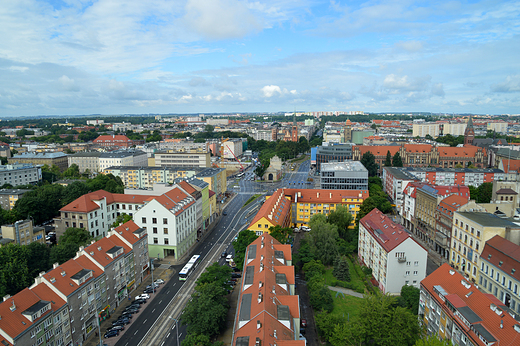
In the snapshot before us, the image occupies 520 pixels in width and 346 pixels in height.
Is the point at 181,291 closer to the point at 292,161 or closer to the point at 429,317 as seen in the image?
the point at 429,317

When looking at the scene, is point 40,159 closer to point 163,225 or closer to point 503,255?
point 163,225

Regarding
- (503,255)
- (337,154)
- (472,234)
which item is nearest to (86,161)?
(337,154)

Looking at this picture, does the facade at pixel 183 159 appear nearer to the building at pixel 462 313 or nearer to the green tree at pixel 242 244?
the green tree at pixel 242 244

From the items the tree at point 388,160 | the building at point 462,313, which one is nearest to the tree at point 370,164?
the tree at point 388,160

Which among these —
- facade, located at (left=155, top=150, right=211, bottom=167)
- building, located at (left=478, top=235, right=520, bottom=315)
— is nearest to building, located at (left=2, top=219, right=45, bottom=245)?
building, located at (left=478, top=235, right=520, bottom=315)

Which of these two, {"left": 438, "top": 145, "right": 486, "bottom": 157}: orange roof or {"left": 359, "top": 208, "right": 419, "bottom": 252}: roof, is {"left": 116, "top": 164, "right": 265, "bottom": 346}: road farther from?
{"left": 438, "top": 145, "right": 486, "bottom": 157}: orange roof

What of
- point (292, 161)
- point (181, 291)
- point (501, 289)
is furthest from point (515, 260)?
point (292, 161)
